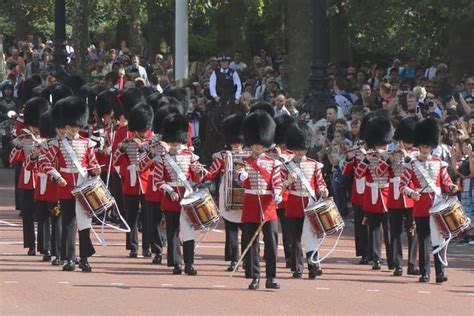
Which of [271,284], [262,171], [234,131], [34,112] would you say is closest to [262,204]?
[262,171]

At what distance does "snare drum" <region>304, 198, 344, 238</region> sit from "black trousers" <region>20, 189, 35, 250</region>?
146 inches

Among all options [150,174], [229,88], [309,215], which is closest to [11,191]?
[229,88]

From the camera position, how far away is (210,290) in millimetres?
15008

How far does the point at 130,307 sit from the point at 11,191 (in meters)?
13.3

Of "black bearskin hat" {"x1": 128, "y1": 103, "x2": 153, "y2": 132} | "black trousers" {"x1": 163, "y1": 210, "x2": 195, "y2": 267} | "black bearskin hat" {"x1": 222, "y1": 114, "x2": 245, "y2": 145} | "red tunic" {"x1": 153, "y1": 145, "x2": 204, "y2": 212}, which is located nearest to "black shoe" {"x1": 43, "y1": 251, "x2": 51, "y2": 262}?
"black trousers" {"x1": 163, "y1": 210, "x2": 195, "y2": 267}

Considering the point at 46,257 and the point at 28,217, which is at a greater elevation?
the point at 28,217

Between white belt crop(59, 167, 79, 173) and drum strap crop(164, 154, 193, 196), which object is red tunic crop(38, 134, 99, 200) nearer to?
white belt crop(59, 167, 79, 173)

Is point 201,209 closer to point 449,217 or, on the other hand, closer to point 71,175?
point 71,175

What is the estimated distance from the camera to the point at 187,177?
54.1 ft

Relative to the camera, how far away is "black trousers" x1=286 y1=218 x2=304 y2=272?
Result: 640 inches

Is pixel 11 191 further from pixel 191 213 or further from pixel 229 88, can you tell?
pixel 191 213

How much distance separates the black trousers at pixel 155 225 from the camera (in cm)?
1736

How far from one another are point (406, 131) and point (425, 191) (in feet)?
3.35

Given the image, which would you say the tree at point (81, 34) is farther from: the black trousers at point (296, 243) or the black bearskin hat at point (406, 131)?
the black trousers at point (296, 243)
